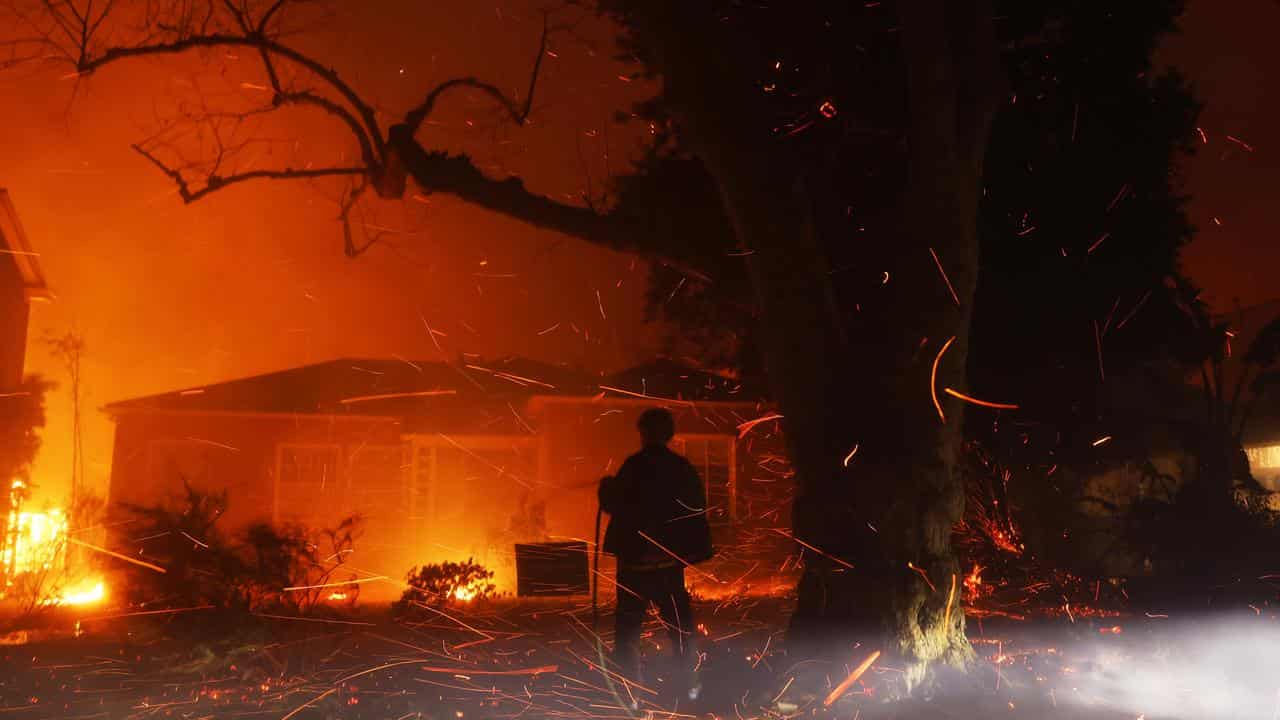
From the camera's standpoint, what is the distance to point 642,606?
6141 mm

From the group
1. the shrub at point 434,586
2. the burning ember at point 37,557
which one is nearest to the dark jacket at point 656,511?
the shrub at point 434,586

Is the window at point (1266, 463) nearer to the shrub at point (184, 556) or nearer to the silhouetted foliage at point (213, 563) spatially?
the silhouetted foliage at point (213, 563)

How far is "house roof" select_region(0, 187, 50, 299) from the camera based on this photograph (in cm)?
1547

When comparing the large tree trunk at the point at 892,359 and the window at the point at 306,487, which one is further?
the window at the point at 306,487

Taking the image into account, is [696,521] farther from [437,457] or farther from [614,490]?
[437,457]

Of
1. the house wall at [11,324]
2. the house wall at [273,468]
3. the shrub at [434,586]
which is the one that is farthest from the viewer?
the house wall at [273,468]

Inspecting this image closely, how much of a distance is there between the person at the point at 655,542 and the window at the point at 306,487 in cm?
1227

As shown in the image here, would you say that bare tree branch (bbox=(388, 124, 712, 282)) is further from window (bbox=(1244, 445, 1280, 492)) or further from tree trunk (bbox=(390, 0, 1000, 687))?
window (bbox=(1244, 445, 1280, 492))

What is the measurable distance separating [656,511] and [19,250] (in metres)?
14.8

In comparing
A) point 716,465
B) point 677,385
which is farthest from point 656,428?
point 716,465

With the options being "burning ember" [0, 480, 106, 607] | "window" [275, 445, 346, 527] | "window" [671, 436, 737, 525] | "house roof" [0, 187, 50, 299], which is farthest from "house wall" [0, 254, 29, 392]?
"window" [671, 436, 737, 525]

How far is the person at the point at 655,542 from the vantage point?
6031 mm

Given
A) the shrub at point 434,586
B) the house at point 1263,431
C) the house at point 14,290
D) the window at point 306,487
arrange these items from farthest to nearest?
the house at point 1263,431
the window at point 306,487
the house at point 14,290
the shrub at point 434,586

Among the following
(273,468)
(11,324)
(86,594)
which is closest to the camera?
(86,594)
